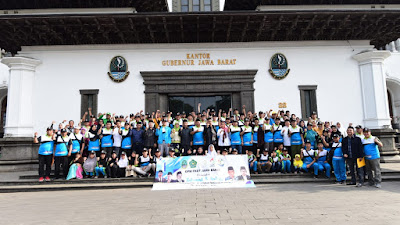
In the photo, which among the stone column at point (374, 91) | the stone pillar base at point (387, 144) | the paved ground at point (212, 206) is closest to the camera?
the paved ground at point (212, 206)

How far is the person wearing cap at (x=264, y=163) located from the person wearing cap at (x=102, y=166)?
5.55 m

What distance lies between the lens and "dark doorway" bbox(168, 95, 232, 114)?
1407 cm

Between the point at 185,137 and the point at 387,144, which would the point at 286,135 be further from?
the point at 387,144

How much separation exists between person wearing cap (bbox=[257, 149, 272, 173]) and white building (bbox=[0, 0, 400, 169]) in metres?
4.12

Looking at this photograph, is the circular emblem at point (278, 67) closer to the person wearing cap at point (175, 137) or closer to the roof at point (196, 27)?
the roof at point (196, 27)

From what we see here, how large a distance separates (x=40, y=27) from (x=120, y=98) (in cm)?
491

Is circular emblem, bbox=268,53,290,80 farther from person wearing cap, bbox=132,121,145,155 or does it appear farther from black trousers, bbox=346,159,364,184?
person wearing cap, bbox=132,121,145,155

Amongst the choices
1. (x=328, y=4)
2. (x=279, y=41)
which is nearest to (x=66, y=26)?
(x=279, y=41)

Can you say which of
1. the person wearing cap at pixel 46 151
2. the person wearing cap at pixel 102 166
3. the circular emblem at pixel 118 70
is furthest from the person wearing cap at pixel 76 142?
the circular emblem at pixel 118 70

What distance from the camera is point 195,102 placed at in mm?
14141

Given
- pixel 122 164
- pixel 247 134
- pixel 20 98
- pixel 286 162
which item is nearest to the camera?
pixel 122 164

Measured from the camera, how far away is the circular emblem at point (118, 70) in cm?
1345

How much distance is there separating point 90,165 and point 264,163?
6.28 m

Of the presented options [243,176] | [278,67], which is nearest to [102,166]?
[243,176]
